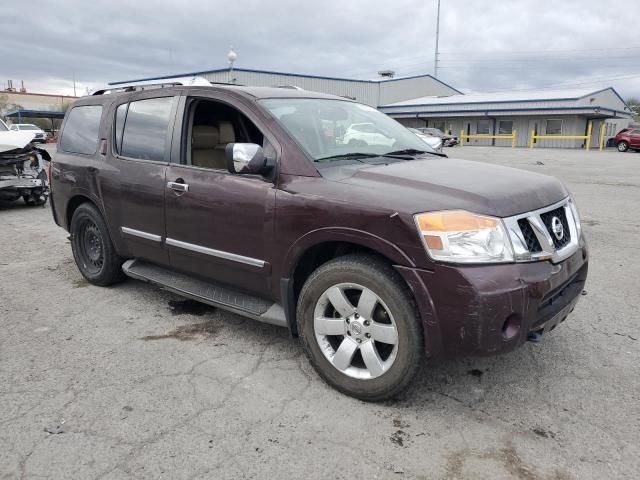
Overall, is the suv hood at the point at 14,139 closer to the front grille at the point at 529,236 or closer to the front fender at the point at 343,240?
the front fender at the point at 343,240

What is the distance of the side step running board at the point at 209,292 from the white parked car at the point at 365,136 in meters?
1.28

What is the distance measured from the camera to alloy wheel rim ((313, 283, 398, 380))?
113 inches

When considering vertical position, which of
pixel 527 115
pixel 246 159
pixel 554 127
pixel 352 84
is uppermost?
pixel 352 84

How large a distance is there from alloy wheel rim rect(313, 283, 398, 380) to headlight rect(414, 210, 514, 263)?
444mm

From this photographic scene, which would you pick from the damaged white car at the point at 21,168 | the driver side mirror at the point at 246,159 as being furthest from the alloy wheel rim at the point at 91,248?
the damaged white car at the point at 21,168

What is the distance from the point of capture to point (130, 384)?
3229 mm

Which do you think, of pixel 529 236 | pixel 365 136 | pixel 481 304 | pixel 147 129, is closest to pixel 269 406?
pixel 481 304

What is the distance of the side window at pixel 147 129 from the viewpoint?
4.12 meters

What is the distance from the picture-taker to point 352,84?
1825 inches

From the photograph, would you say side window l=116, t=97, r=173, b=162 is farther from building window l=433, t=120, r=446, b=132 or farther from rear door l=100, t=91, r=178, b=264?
building window l=433, t=120, r=446, b=132

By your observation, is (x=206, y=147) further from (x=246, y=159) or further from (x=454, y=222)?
(x=454, y=222)

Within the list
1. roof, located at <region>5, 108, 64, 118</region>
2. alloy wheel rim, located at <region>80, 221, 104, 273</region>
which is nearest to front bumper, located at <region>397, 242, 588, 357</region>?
alloy wheel rim, located at <region>80, 221, 104, 273</region>

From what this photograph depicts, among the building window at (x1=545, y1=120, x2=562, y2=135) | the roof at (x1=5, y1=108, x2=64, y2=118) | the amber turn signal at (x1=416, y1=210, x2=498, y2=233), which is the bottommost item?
the amber turn signal at (x1=416, y1=210, x2=498, y2=233)

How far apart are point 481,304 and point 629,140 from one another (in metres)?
33.6
